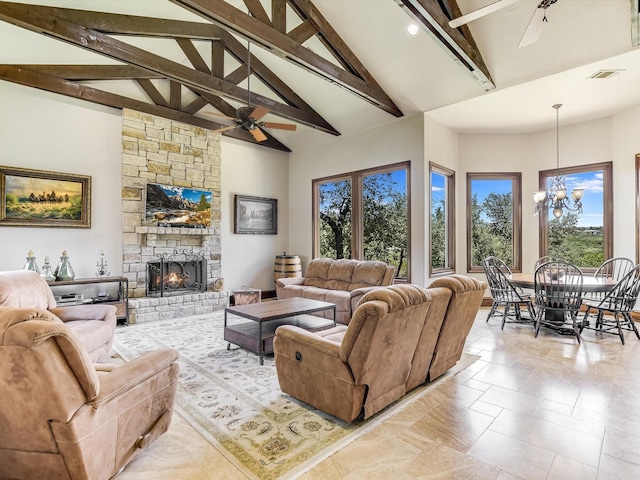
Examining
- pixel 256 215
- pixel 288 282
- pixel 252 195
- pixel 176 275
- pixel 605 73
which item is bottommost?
pixel 288 282

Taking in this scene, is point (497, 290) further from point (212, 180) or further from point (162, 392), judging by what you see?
point (212, 180)

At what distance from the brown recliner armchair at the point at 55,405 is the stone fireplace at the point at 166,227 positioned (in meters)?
3.95

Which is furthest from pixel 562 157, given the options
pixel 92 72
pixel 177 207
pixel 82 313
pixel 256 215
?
pixel 92 72

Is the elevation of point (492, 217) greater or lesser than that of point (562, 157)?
lesser

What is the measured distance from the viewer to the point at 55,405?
140 cm

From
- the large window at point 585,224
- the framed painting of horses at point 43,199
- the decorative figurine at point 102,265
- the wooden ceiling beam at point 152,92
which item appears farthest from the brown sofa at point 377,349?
the wooden ceiling beam at point 152,92

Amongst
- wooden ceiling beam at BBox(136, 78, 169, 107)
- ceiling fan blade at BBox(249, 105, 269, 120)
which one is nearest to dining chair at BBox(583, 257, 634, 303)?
ceiling fan blade at BBox(249, 105, 269, 120)

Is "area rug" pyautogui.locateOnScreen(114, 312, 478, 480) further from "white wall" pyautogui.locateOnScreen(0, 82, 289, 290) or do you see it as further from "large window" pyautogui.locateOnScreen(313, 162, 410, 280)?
"large window" pyautogui.locateOnScreen(313, 162, 410, 280)

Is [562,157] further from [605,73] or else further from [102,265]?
[102,265]

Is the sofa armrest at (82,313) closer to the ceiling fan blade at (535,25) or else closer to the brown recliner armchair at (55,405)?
the brown recliner armchair at (55,405)

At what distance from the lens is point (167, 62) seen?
14.0 feet

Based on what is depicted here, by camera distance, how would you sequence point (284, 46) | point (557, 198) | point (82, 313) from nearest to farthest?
1. point (82, 313)
2. point (284, 46)
3. point (557, 198)

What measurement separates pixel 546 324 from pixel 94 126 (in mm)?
7443

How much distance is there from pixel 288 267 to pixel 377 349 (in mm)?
5094
